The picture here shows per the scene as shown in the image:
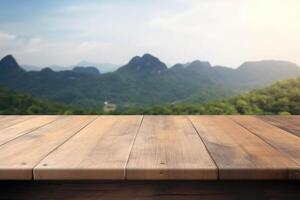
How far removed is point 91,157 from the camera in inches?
41.1

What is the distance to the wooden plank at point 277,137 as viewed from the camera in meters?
1.07

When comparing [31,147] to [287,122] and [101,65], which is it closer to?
[287,122]

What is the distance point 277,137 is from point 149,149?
435mm

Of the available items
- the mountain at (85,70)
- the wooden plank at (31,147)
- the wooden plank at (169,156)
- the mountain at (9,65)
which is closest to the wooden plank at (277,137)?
the wooden plank at (169,156)

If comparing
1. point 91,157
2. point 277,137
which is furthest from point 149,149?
point 277,137

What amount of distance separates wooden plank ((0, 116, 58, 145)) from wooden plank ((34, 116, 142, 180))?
197 millimetres

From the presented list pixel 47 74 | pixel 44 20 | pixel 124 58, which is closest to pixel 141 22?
pixel 124 58

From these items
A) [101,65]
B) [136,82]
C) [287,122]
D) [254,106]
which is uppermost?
[101,65]

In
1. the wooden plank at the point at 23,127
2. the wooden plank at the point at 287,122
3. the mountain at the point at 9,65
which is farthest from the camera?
the mountain at the point at 9,65

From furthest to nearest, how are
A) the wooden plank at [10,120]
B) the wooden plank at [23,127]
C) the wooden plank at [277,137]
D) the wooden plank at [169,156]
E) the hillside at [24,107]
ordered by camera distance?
the hillside at [24,107], the wooden plank at [10,120], the wooden plank at [23,127], the wooden plank at [277,137], the wooden plank at [169,156]

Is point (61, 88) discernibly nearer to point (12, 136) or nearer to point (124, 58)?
point (124, 58)

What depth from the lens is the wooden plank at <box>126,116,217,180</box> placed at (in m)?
0.94

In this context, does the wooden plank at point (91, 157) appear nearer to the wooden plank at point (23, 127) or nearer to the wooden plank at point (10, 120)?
the wooden plank at point (23, 127)

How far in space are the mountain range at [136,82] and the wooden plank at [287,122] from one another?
7.18 metres
